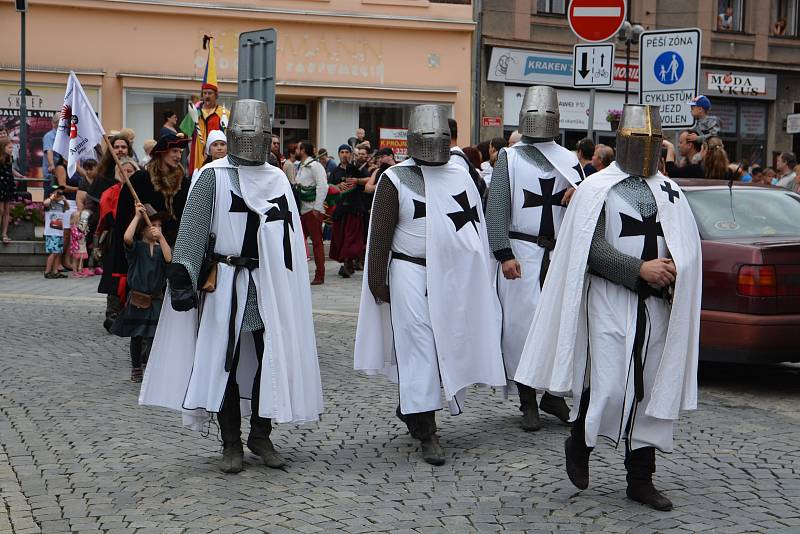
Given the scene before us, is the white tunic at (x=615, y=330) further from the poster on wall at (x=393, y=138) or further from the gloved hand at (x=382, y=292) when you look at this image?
the poster on wall at (x=393, y=138)

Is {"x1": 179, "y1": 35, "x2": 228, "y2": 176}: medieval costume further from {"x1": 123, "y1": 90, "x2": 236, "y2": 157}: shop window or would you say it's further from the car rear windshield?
{"x1": 123, "y1": 90, "x2": 236, "y2": 157}: shop window

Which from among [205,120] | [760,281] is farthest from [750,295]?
[205,120]

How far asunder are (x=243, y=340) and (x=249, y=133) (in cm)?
112

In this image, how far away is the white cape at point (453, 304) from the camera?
710cm

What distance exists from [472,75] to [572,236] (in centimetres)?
2369

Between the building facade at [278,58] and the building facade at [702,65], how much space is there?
3.63 ft

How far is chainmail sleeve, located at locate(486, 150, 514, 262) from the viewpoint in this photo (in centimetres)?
772

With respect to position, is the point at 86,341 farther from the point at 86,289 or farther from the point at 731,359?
the point at 731,359

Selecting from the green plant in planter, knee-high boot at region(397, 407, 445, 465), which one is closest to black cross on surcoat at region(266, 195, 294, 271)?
knee-high boot at region(397, 407, 445, 465)

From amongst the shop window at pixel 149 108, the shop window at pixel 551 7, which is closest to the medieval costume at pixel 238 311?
the shop window at pixel 149 108

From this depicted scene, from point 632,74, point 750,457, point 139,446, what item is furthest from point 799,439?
point 632,74

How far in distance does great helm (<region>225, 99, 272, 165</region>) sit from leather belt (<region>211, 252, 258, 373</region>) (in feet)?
1.76

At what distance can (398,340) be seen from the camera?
7.11m

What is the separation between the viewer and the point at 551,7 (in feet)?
103
